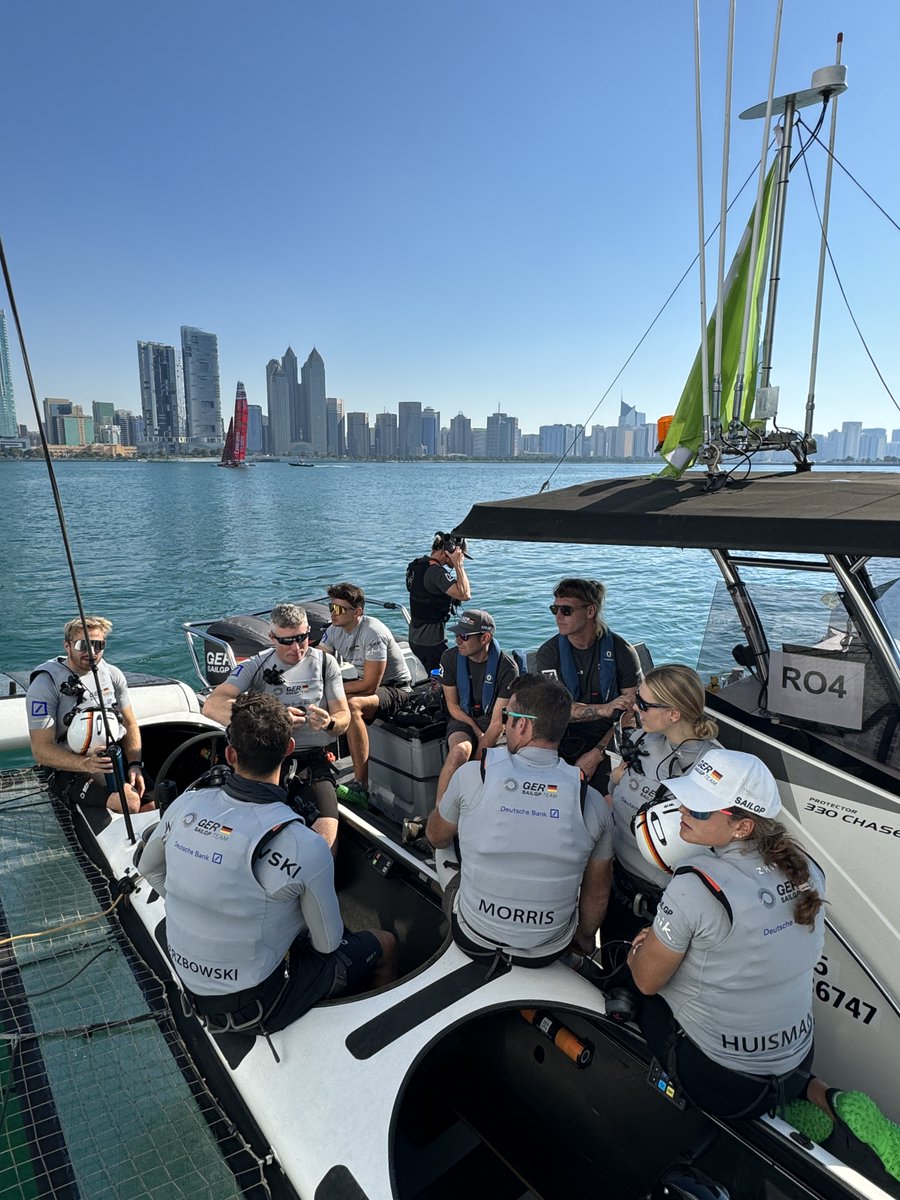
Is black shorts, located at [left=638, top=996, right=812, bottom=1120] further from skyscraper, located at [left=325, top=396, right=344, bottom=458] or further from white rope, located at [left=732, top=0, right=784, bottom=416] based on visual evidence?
skyscraper, located at [left=325, top=396, right=344, bottom=458]

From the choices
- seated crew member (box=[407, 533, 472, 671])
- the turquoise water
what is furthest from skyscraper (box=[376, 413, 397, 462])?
seated crew member (box=[407, 533, 472, 671])

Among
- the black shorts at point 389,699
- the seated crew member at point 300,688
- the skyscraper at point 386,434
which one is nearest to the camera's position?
the seated crew member at point 300,688

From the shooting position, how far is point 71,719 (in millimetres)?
4023

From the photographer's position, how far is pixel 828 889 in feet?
7.71

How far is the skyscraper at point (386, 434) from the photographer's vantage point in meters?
123

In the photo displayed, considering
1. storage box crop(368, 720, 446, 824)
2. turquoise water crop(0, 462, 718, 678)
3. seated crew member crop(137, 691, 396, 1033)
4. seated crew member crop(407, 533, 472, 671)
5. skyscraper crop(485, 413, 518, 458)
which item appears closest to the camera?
seated crew member crop(137, 691, 396, 1033)

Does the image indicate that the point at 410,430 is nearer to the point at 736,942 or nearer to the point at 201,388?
the point at 201,388

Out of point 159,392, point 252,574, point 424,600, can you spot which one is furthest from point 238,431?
point 424,600

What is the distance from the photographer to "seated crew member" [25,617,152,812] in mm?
3896

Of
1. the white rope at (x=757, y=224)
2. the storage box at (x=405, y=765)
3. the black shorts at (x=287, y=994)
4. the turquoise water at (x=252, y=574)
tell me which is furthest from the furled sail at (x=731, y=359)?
the turquoise water at (x=252, y=574)

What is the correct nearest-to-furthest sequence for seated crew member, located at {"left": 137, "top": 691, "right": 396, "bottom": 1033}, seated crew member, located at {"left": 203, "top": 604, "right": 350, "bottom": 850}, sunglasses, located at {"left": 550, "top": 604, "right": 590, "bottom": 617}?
seated crew member, located at {"left": 137, "top": 691, "right": 396, "bottom": 1033} < sunglasses, located at {"left": 550, "top": 604, "right": 590, "bottom": 617} < seated crew member, located at {"left": 203, "top": 604, "right": 350, "bottom": 850}

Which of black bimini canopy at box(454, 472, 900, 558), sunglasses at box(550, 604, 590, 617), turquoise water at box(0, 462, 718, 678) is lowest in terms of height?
turquoise water at box(0, 462, 718, 678)

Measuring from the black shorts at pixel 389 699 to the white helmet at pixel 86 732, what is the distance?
5.48ft

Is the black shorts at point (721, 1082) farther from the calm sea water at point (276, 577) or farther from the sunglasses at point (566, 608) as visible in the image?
the sunglasses at point (566, 608)
